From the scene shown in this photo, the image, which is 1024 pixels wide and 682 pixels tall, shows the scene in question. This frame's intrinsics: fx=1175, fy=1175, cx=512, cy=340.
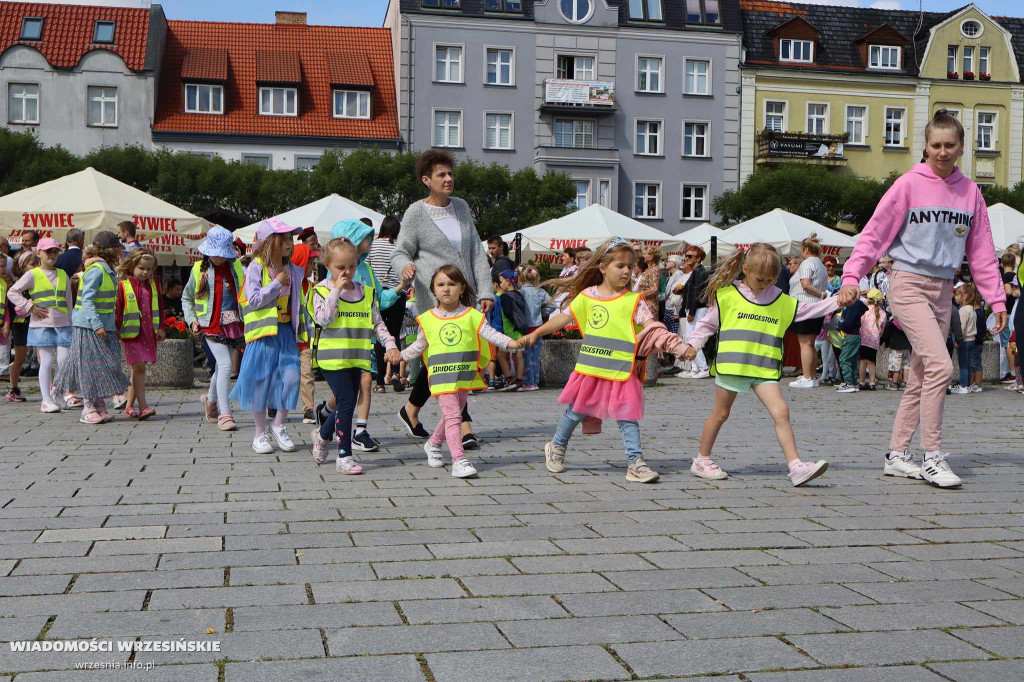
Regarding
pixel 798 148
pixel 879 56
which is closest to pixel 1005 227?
pixel 798 148

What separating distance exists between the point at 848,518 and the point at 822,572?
1242 millimetres

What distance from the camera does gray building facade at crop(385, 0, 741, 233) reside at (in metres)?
44.8

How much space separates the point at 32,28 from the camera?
42.8 m

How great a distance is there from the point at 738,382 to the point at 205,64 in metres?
41.3

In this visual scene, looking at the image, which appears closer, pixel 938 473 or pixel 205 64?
pixel 938 473

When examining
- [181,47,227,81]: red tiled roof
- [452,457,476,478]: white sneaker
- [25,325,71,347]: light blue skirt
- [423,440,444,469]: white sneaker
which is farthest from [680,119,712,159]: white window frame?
[452,457,476,478]: white sneaker

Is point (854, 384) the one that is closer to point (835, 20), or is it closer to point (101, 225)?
point (101, 225)

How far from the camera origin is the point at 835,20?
49562 mm

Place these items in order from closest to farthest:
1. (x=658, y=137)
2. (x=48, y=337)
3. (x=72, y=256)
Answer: (x=48, y=337), (x=72, y=256), (x=658, y=137)

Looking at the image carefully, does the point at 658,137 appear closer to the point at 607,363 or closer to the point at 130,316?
the point at 130,316

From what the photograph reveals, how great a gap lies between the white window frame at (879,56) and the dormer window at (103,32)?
29.8 meters

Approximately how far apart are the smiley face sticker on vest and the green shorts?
1.63 meters

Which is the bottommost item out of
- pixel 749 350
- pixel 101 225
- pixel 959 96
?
pixel 749 350

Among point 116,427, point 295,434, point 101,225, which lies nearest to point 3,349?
point 101,225
